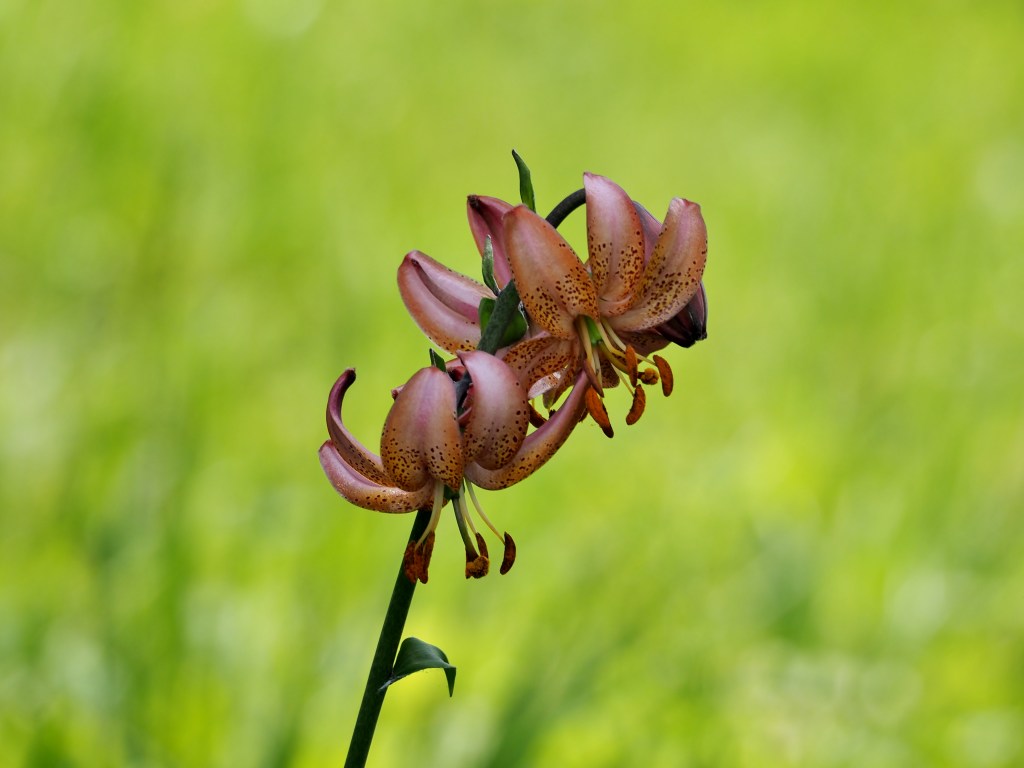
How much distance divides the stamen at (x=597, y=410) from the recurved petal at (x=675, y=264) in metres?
0.09

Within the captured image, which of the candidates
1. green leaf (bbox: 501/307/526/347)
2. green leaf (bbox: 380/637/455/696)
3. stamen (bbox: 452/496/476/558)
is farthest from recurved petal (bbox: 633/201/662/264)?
green leaf (bbox: 380/637/455/696)

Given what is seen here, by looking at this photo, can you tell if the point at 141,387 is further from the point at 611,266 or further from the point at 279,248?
the point at 611,266

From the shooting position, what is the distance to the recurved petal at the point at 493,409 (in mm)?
907

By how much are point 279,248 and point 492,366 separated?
2412 millimetres

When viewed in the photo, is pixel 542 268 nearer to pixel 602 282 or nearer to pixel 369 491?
pixel 602 282

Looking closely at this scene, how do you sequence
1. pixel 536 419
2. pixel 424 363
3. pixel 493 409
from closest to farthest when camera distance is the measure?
pixel 493 409 < pixel 536 419 < pixel 424 363

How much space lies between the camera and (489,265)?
3.25 ft

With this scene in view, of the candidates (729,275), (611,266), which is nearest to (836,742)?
(611,266)

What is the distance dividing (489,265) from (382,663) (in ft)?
0.97

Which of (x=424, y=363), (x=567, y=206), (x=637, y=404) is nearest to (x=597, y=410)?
(x=637, y=404)

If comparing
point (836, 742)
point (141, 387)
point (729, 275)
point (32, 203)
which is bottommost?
point (836, 742)

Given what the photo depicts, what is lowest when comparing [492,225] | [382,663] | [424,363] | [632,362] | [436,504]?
[382,663]

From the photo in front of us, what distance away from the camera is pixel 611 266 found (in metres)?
0.99

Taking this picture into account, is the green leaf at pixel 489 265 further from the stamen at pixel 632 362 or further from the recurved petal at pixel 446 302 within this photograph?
the stamen at pixel 632 362
